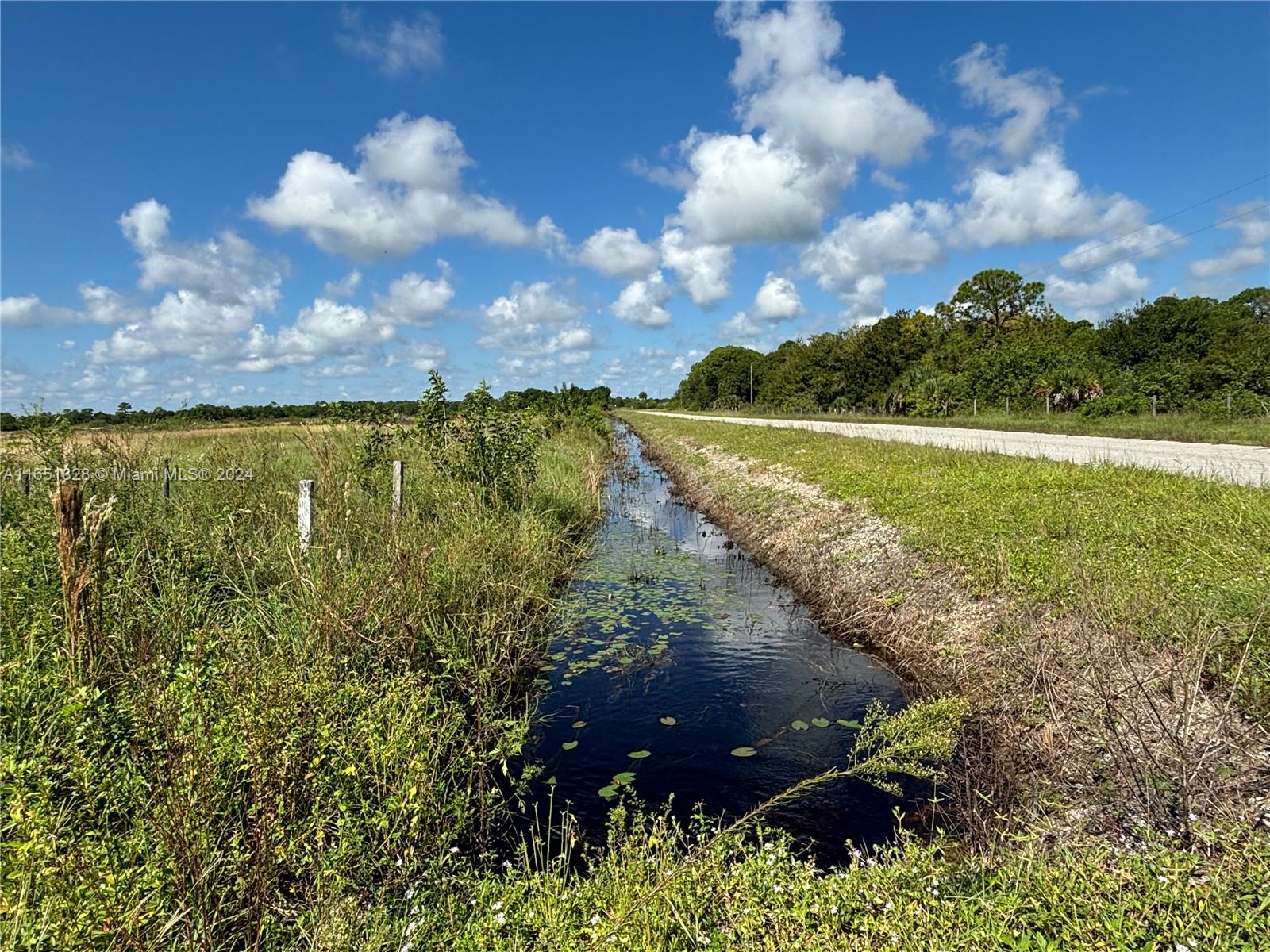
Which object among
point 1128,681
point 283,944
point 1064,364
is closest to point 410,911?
point 283,944

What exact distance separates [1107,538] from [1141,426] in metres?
19.6

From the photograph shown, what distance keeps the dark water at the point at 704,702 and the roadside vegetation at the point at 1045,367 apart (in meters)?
17.2

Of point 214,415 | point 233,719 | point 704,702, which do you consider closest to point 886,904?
point 233,719

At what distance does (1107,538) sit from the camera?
7145 millimetres

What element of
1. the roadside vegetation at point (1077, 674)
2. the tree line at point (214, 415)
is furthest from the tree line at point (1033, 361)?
the tree line at point (214, 415)

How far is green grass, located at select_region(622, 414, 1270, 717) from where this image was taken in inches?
192

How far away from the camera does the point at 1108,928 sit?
2307mm

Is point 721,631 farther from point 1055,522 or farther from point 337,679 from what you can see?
point 337,679

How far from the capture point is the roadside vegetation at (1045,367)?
24.8 metres

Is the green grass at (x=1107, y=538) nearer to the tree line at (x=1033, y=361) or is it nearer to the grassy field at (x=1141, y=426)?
the grassy field at (x=1141, y=426)

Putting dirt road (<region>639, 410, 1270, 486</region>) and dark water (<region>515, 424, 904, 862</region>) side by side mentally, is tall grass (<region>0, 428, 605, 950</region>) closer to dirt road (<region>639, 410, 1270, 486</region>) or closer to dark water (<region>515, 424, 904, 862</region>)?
dark water (<region>515, 424, 904, 862</region>)

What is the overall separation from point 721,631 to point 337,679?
5054 mm

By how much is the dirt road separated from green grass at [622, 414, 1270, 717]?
1.48m

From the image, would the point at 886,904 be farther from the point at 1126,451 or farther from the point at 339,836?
the point at 1126,451
